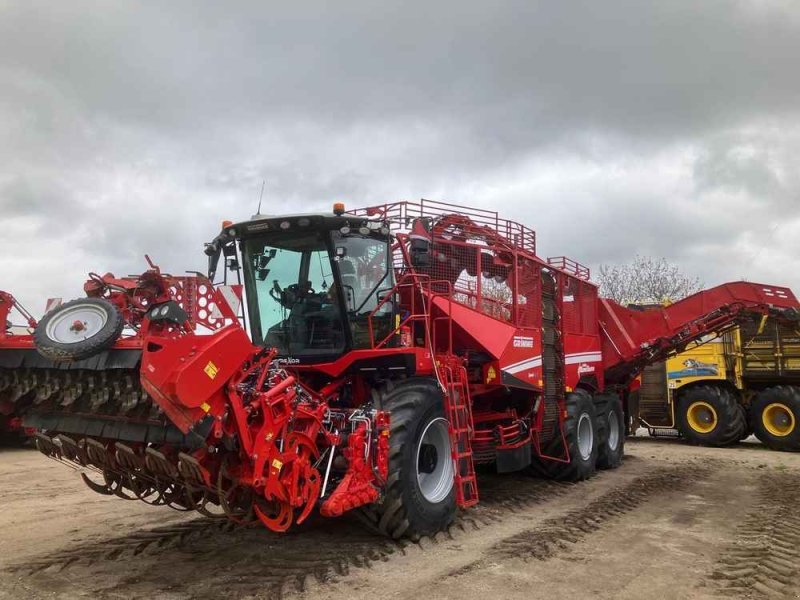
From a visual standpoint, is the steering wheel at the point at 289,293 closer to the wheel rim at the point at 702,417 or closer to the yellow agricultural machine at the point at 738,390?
the yellow agricultural machine at the point at 738,390

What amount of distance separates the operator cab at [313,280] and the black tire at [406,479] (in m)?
0.71

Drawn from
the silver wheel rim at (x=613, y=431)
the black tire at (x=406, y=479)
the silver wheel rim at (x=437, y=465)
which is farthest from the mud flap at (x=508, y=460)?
the silver wheel rim at (x=613, y=431)

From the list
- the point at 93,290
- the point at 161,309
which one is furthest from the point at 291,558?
the point at 93,290

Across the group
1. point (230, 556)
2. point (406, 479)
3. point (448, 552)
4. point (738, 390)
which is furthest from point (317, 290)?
point (738, 390)

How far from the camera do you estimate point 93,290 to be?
A: 4.79 meters

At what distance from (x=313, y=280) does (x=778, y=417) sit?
38.6ft

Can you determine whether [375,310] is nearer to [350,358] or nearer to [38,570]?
[350,358]

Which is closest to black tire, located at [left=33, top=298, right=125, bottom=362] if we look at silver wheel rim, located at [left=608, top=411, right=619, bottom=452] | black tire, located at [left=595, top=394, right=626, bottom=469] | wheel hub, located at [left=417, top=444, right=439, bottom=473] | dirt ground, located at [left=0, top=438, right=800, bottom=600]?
dirt ground, located at [left=0, top=438, right=800, bottom=600]

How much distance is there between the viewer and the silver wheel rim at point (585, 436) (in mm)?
9547

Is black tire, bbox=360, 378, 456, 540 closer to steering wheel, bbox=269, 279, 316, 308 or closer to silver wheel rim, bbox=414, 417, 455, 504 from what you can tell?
silver wheel rim, bbox=414, 417, 455, 504

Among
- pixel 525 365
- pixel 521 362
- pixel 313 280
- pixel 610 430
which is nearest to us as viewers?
pixel 313 280

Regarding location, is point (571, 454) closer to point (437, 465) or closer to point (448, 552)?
point (437, 465)

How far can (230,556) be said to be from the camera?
5.09 m

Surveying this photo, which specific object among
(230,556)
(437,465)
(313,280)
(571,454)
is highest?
(313,280)
